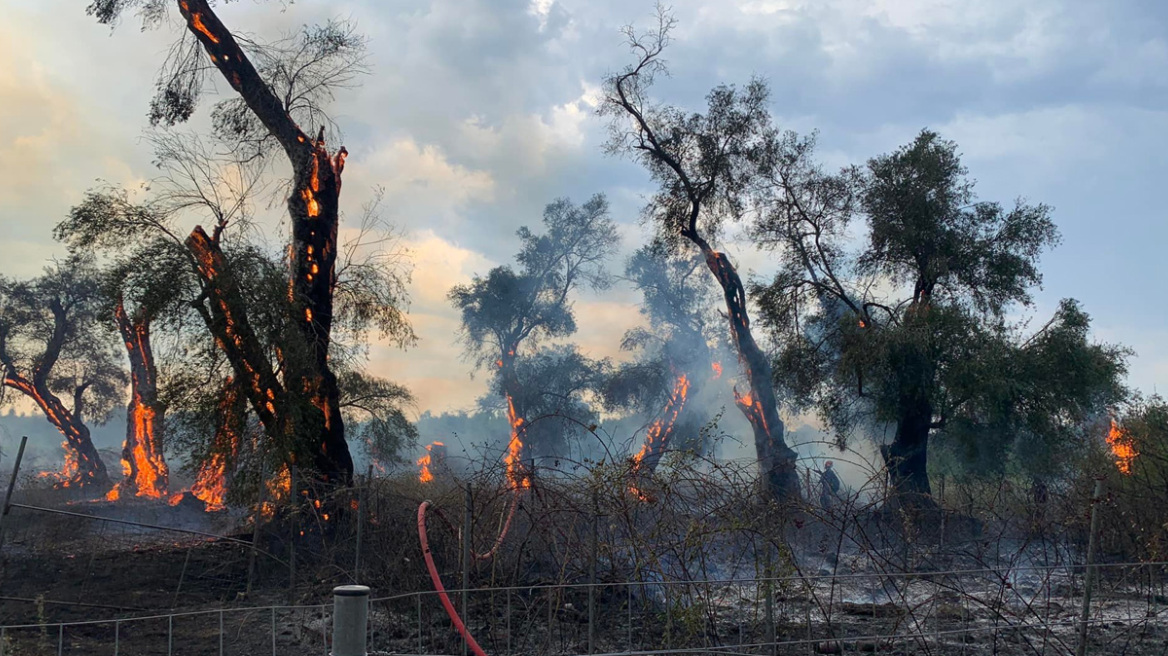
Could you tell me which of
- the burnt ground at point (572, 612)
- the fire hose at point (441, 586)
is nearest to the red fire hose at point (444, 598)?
the fire hose at point (441, 586)

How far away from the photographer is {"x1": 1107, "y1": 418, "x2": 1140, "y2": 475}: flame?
13894 mm

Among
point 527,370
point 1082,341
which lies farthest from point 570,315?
point 1082,341

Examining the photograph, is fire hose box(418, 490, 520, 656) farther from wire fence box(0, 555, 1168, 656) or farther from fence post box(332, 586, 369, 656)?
fence post box(332, 586, 369, 656)

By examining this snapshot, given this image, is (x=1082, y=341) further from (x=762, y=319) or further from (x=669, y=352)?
(x=669, y=352)

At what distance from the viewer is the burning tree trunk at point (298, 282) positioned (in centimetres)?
1520

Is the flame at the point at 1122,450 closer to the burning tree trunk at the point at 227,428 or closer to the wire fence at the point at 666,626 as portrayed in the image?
the wire fence at the point at 666,626

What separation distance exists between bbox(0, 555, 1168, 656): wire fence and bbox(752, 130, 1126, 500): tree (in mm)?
10700

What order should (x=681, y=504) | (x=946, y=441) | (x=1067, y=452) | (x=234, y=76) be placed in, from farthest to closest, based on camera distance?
(x=946, y=441) < (x=1067, y=452) < (x=234, y=76) < (x=681, y=504)

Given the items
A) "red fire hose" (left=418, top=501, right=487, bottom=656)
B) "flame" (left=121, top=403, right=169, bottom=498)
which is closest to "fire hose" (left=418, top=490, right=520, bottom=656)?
"red fire hose" (left=418, top=501, right=487, bottom=656)

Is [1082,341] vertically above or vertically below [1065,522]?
above

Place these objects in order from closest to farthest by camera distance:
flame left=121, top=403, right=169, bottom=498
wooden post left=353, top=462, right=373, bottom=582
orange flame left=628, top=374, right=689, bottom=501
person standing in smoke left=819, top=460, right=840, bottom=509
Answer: person standing in smoke left=819, top=460, right=840, bottom=509
wooden post left=353, top=462, right=373, bottom=582
flame left=121, top=403, right=169, bottom=498
orange flame left=628, top=374, right=689, bottom=501

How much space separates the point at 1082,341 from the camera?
2242 centimetres

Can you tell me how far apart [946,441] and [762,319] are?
613cm

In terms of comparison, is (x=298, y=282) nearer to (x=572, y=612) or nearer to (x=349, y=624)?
(x=572, y=612)
